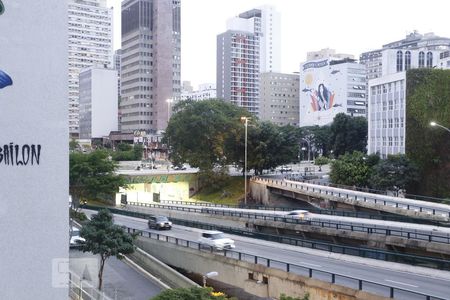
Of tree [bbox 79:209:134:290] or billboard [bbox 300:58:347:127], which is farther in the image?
billboard [bbox 300:58:347:127]

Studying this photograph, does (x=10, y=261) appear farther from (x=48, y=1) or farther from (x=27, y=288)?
(x=48, y=1)

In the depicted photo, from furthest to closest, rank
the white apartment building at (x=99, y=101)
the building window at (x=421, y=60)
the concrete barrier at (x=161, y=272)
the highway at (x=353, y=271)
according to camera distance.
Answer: the white apartment building at (x=99, y=101), the building window at (x=421, y=60), the concrete barrier at (x=161, y=272), the highway at (x=353, y=271)

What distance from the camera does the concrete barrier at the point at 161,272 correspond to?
29891mm

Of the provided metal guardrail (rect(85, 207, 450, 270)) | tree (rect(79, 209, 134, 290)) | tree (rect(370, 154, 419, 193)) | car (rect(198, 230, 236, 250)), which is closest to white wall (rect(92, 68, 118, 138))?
tree (rect(370, 154, 419, 193))

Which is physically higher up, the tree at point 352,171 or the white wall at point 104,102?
the white wall at point 104,102

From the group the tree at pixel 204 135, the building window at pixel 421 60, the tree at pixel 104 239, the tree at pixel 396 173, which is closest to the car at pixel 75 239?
the tree at pixel 104 239

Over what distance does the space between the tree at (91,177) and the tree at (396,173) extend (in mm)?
29438

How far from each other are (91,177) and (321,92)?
14133 cm

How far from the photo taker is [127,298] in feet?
88.0

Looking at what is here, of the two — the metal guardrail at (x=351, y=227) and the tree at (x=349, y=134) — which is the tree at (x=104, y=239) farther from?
the tree at (x=349, y=134)

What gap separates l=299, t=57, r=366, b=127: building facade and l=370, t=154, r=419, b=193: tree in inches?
4397

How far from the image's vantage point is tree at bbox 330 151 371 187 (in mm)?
67375

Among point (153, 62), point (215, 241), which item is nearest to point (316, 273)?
point (215, 241)

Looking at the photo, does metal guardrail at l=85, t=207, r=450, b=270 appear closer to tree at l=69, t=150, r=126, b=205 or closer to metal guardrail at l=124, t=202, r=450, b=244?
metal guardrail at l=124, t=202, r=450, b=244
